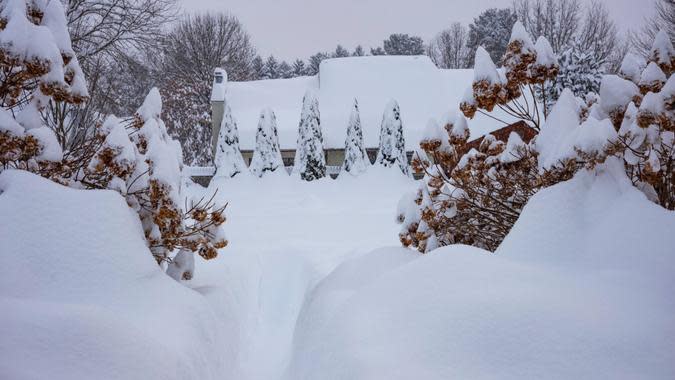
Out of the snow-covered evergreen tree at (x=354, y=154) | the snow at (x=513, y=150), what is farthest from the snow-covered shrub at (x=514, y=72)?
the snow-covered evergreen tree at (x=354, y=154)

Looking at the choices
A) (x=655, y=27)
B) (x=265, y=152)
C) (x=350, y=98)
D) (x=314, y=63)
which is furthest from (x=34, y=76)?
(x=314, y=63)

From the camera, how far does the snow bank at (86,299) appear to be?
2.39 metres

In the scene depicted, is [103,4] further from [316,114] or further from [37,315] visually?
[37,315]

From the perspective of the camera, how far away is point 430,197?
188 inches

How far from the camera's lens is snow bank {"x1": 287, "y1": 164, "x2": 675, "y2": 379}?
223 centimetres

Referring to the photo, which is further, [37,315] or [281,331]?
[281,331]

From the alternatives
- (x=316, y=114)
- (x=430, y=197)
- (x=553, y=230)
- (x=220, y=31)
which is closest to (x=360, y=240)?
(x=430, y=197)

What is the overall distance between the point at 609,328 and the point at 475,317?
0.63 meters

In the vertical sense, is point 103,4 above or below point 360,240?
above

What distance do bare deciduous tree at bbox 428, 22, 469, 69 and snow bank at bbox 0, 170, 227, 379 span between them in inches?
1881

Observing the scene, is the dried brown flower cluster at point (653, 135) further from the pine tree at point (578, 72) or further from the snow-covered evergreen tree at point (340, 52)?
the snow-covered evergreen tree at point (340, 52)

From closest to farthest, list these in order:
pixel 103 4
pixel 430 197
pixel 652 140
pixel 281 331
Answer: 1. pixel 652 140
2. pixel 430 197
3. pixel 281 331
4. pixel 103 4

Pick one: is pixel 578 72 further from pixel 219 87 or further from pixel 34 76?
pixel 34 76

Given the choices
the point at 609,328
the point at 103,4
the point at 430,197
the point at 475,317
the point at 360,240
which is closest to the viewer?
the point at 609,328
